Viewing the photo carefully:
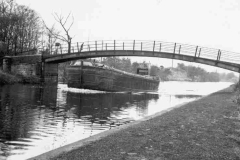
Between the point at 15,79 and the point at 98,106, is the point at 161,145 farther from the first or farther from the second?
the point at 15,79

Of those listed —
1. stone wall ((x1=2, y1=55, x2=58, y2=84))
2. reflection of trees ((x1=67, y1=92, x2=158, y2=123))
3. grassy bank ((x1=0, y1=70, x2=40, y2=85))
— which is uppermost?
stone wall ((x1=2, y1=55, x2=58, y2=84))

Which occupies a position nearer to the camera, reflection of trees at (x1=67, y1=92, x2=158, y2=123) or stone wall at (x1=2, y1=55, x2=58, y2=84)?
reflection of trees at (x1=67, y1=92, x2=158, y2=123)

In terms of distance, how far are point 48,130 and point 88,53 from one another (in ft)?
82.8

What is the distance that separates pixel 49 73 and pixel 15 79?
6.46 metres

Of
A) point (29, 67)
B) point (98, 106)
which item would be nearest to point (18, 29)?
point (29, 67)

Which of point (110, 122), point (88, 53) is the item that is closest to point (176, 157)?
point (110, 122)

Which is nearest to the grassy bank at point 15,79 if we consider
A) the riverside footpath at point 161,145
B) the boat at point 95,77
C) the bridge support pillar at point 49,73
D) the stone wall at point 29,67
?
the stone wall at point 29,67

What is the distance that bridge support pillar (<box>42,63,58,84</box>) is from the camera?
38312 millimetres

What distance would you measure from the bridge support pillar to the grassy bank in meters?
1.31

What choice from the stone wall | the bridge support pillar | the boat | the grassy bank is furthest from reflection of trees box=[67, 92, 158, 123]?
the stone wall

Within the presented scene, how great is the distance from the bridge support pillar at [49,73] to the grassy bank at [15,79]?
1.31m

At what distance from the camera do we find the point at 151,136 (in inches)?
285

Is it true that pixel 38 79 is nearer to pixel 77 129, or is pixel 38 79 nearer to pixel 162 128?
pixel 77 129

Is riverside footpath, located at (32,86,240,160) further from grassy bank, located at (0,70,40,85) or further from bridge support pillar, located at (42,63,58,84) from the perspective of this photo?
bridge support pillar, located at (42,63,58,84)
